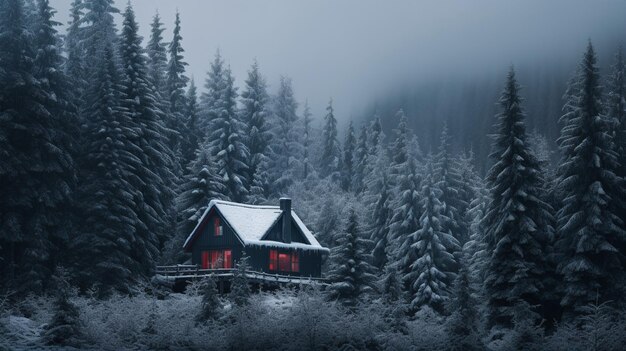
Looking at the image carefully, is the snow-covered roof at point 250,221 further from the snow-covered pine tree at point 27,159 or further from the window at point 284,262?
the snow-covered pine tree at point 27,159

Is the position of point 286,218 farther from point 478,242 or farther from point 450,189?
point 478,242

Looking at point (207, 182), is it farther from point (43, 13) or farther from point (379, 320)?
point (379, 320)

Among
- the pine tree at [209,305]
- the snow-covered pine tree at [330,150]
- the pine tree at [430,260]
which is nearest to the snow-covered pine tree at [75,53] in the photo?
the pine tree at [209,305]

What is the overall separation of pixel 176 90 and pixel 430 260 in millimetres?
32441

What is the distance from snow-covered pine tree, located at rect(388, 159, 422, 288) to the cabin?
6118 mm

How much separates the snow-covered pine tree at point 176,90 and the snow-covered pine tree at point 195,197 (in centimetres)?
479

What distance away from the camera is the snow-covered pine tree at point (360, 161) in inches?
3307

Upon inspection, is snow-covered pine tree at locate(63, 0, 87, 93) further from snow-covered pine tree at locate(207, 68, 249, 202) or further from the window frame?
the window frame

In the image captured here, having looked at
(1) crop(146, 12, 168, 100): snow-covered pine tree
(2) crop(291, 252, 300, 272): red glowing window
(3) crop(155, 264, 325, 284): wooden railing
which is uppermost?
(1) crop(146, 12, 168, 100): snow-covered pine tree

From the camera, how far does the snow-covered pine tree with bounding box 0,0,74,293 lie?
4200 centimetres

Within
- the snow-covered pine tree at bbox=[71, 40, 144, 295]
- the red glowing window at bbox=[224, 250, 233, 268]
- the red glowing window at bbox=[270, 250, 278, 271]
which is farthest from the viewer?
the red glowing window at bbox=[270, 250, 278, 271]

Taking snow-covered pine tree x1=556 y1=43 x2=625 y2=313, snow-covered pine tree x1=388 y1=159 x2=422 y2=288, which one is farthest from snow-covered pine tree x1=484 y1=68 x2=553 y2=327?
snow-covered pine tree x1=388 y1=159 x2=422 y2=288

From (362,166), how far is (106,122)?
138 ft

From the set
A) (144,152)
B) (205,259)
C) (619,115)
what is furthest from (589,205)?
(144,152)
